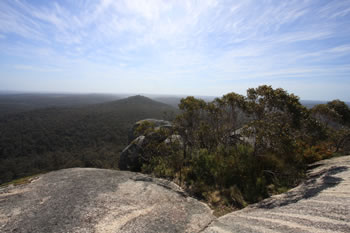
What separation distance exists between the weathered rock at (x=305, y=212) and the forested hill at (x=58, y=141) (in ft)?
126

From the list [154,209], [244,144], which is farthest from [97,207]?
[244,144]

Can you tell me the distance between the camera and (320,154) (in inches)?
397

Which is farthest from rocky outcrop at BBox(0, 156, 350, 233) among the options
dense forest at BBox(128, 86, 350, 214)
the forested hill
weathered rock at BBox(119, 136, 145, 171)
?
the forested hill

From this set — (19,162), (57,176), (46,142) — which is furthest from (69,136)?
(57,176)

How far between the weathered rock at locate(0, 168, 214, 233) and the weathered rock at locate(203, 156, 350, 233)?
131cm

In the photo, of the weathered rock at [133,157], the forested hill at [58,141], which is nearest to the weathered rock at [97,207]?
the weathered rock at [133,157]

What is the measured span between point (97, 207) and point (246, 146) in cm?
876

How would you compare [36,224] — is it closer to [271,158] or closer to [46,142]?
[271,158]

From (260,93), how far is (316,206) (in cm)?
580

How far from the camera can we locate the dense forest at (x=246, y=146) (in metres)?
8.41

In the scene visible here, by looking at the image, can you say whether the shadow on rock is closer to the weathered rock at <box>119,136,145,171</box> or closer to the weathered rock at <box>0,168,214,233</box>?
the weathered rock at <box>0,168,214,233</box>

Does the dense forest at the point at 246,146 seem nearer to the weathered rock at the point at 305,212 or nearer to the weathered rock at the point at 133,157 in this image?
the weathered rock at the point at 305,212

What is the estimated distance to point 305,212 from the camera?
5.29 meters

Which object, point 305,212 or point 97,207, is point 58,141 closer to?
point 97,207
